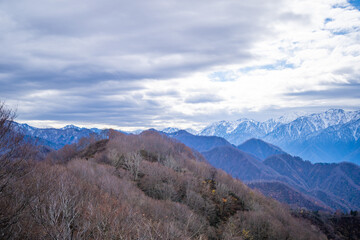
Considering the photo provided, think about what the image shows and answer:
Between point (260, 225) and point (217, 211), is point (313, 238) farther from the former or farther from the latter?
point (217, 211)

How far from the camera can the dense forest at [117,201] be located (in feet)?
52.8

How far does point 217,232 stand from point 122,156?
41.6m

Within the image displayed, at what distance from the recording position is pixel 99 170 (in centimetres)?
5409

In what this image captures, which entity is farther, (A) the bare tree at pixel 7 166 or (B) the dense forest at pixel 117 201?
(B) the dense forest at pixel 117 201

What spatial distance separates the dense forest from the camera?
1609 centimetres

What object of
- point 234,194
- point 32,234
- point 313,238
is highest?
point 32,234

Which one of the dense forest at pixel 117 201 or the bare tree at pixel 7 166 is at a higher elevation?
the bare tree at pixel 7 166

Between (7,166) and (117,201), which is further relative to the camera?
(117,201)

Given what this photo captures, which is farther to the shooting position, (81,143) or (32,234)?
(81,143)

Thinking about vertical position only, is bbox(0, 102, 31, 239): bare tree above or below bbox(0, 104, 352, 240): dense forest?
above

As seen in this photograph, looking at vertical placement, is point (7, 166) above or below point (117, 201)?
above

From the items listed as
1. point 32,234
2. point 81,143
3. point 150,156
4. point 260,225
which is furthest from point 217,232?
point 81,143

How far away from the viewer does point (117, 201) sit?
33406 millimetres

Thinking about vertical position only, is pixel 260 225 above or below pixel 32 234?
below
